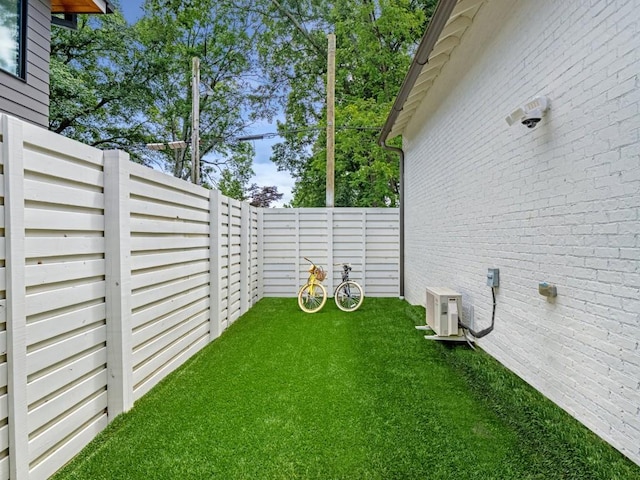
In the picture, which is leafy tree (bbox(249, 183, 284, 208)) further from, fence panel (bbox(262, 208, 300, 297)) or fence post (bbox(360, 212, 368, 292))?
fence post (bbox(360, 212, 368, 292))

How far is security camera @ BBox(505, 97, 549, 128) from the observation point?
235 cm

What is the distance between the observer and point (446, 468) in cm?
180

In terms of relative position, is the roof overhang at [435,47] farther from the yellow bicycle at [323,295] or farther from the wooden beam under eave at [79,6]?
the wooden beam under eave at [79,6]

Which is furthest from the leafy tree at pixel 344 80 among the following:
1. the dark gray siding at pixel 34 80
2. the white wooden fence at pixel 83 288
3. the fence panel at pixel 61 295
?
the fence panel at pixel 61 295

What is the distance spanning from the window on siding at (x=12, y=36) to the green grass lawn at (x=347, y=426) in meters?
3.42

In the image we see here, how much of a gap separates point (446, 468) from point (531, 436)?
0.59 metres

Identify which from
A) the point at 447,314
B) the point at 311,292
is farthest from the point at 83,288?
the point at 311,292

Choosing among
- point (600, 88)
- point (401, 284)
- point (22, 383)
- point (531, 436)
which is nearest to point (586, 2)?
point (600, 88)

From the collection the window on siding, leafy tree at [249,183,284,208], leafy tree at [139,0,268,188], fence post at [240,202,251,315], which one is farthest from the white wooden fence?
leafy tree at [249,183,284,208]

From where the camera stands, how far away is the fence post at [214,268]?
412 centimetres

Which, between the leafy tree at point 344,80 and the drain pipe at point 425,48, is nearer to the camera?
the drain pipe at point 425,48

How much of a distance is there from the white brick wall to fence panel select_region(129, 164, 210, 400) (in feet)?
8.78

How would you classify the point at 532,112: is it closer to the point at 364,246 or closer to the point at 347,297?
the point at 347,297

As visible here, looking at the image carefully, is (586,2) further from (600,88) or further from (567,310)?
(567,310)
